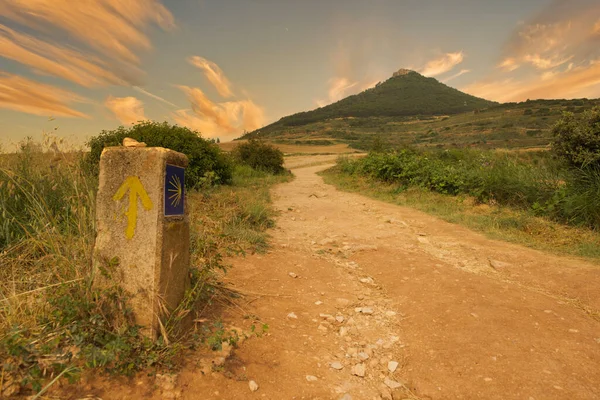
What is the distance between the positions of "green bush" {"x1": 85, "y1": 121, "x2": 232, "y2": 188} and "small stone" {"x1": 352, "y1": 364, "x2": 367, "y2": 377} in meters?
6.29

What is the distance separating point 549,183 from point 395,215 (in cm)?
328

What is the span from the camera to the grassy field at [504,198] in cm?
556

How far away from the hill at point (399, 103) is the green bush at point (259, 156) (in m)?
71.6

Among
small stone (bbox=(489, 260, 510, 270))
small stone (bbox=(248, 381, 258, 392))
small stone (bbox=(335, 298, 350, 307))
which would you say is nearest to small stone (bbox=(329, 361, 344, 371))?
small stone (bbox=(248, 381, 258, 392))

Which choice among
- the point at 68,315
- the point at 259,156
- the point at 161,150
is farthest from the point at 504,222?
the point at 259,156

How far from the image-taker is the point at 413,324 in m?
3.03

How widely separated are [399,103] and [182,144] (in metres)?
107

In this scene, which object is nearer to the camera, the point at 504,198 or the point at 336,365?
the point at 336,365

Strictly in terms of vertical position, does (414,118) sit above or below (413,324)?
above

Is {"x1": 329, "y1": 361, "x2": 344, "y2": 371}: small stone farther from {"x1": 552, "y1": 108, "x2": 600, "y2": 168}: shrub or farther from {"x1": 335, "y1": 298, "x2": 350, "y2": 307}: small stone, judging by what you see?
{"x1": 552, "y1": 108, "x2": 600, "y2": 168}: shrub

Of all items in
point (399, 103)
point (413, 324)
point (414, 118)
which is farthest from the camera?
point (399, 103)

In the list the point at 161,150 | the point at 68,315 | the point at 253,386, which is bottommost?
the point at 253,386

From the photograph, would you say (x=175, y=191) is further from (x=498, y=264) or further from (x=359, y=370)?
(x=498, y=264)

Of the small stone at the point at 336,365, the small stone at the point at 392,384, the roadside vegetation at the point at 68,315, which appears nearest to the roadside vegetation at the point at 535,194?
the small stone at the point at 392,384
